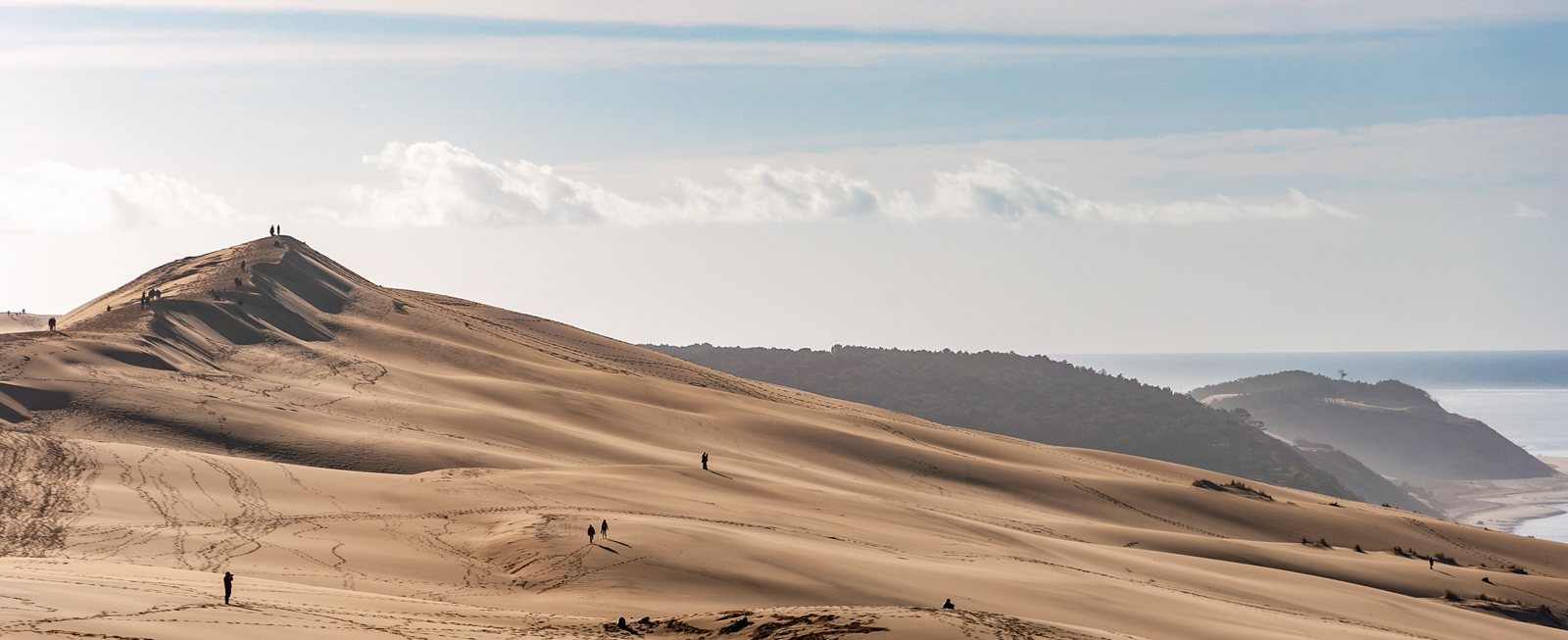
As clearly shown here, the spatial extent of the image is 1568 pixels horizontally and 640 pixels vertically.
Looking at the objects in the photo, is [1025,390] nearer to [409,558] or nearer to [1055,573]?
[1055,573]

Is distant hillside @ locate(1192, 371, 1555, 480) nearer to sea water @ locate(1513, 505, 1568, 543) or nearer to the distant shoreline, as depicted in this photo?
the distant shoreline

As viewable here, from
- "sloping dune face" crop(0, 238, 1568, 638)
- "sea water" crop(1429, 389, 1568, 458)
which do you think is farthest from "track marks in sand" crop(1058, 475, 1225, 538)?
"sea water" crop(1429, 389, 1568, 458)

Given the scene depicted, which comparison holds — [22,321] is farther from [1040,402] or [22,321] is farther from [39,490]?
[1040,402]

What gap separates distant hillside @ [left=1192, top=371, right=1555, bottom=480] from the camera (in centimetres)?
10300

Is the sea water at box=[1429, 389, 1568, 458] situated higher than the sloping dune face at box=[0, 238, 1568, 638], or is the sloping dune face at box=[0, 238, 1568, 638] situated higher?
the sea water at box=[1429, 389, 1568, 458]

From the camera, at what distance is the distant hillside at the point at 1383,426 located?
338 feet

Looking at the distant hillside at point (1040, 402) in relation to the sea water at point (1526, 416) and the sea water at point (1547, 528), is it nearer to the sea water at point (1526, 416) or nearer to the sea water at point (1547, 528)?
the sea water at point (1547, 528)

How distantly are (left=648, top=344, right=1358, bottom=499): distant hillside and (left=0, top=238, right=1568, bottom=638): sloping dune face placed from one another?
91.4 ft

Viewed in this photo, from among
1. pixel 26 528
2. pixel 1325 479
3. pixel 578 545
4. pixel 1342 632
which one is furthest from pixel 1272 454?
Result: pixel 26 528

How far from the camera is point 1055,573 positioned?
23844 millimetres

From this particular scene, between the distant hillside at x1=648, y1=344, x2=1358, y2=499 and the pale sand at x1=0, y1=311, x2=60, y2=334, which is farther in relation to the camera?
the distant hillside at x1=648, y1=344, x2=1358, y2=499

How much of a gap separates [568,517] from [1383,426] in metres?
116

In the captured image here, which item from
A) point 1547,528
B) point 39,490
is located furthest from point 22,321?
point 1547,528

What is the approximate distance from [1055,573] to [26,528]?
1951 centimetres
